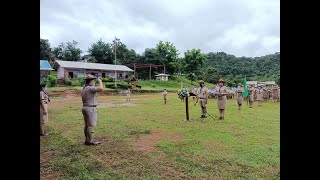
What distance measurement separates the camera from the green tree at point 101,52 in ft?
158

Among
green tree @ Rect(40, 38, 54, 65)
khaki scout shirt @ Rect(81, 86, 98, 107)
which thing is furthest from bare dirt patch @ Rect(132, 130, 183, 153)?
green tree @ Rect(40, 38, 54, 65)

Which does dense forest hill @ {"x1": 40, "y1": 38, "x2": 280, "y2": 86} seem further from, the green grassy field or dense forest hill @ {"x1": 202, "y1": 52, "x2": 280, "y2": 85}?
the green grassy field

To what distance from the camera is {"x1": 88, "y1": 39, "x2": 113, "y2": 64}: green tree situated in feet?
158

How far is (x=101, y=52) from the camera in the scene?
159ft

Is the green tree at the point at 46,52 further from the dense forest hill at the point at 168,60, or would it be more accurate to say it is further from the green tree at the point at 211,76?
the green tree at the point at 211,76

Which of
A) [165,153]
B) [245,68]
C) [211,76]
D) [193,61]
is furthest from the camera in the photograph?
[245,68]

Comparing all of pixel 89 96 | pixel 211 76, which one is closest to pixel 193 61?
pixel 211 76

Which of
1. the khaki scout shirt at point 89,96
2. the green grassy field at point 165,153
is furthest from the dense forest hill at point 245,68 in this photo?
the khaki scout shirt at point 89,96

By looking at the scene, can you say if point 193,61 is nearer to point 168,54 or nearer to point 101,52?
point 168,54

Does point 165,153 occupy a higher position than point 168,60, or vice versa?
point 168,60
